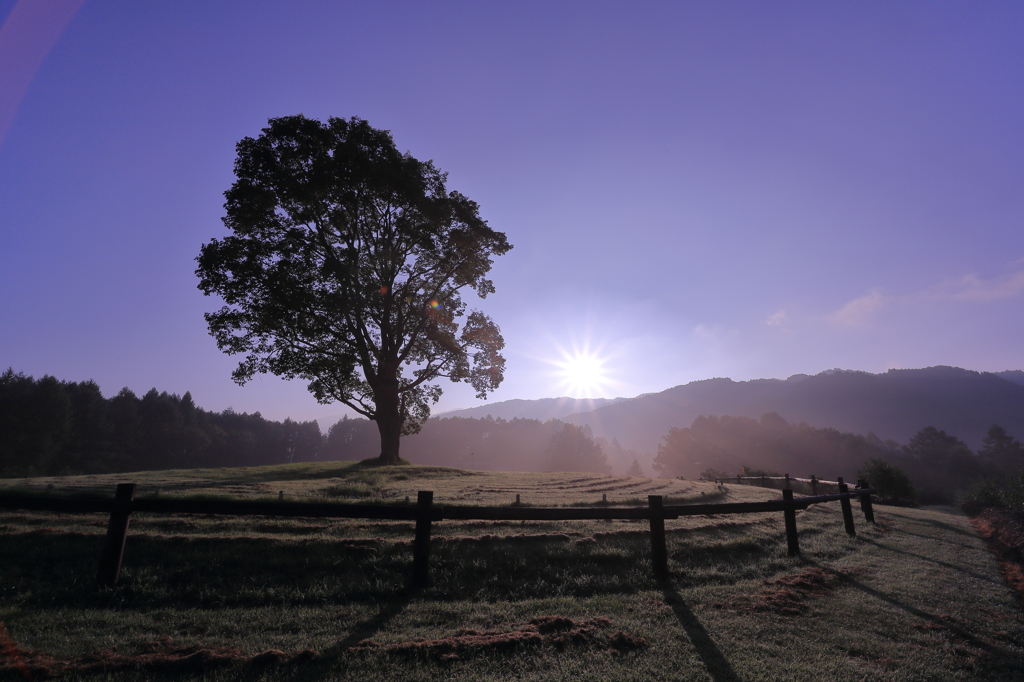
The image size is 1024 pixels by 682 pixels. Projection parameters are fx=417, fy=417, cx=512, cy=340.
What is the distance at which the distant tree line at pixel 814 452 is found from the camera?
96562mm

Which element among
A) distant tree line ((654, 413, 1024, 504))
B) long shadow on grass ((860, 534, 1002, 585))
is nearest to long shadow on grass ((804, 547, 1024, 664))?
long shadow on grass ((860, 534, 1002, 585))

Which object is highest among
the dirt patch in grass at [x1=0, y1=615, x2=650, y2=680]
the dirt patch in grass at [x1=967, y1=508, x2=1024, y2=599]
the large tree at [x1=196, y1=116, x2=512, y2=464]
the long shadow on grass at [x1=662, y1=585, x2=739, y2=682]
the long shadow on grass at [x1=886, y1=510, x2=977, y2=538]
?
the large tree at [x1=196, y1=116, x2=512, y2=464]

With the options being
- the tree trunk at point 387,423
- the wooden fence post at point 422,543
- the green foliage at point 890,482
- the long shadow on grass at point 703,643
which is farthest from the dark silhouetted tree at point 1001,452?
the wooden fence post at point 422,543

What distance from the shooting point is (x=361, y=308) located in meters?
26.4

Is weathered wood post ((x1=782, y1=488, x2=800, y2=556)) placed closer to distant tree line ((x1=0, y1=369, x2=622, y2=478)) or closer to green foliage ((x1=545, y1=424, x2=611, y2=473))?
distant tree line ((x1=0, y1=369, x2=622, y2=478))

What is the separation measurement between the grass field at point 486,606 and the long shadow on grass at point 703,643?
0.03 metres

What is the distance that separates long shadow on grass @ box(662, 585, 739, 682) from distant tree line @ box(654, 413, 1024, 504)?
101 meters

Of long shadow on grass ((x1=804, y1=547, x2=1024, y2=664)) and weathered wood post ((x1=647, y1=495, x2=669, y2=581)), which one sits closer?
long shadow on grass ((x1=804, y1=547, x2=1024, y2=664))

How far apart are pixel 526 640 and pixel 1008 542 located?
14909 millimetres

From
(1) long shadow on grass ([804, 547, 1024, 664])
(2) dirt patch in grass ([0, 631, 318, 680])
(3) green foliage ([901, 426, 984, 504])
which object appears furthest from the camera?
(3) green foliage ([901, 426, 984, 504])

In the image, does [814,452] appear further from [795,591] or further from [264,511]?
[264,511]

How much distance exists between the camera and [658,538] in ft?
24.8

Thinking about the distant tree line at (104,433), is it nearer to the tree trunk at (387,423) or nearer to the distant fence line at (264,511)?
the tree trunk at (387,423)

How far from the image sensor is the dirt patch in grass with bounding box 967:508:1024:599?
8344mm
